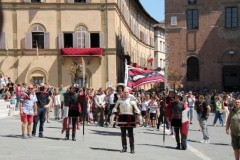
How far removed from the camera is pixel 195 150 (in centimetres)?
1460

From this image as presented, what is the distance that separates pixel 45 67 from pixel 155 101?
19.7 meters

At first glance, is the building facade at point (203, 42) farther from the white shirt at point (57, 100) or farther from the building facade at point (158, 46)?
the building facade at point (158, 46)

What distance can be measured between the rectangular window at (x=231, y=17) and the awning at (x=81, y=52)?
19139 millimetres

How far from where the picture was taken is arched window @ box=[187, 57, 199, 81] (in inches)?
2167

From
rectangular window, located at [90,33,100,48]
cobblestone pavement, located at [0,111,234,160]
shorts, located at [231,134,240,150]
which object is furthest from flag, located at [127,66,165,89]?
rectangular window, located at [90,33,100,48]

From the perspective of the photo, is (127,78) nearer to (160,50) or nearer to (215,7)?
(215,7)

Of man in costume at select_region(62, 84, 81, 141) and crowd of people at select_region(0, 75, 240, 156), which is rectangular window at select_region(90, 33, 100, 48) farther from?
man in costume at select_region(62, 84, 81, 141)

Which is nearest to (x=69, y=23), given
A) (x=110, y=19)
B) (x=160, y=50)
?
(x=110, y=19)

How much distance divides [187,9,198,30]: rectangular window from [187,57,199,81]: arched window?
3456 mm

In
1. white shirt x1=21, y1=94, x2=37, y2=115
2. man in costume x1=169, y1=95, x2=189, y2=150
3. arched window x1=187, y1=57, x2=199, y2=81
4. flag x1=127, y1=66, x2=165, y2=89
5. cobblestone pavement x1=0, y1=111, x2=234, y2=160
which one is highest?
arched window x1=187, y1=57, x2=199, y2=81

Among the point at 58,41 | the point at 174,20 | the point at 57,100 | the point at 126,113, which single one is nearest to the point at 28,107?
the point at 126,113

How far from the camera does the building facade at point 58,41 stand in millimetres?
42094

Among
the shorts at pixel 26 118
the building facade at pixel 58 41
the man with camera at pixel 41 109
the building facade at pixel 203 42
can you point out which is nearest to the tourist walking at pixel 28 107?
the shorts at pixel 26 118

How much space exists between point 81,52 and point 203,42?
18392mm
